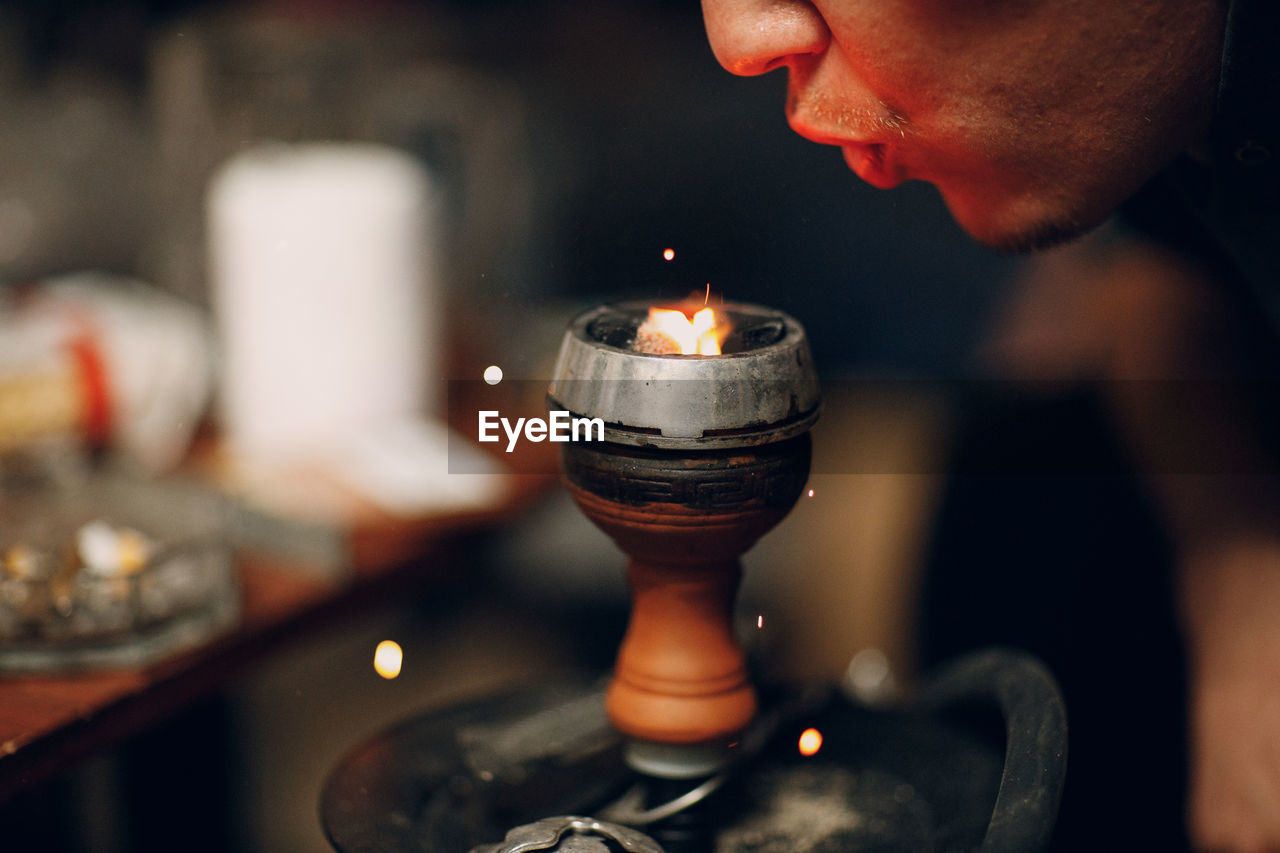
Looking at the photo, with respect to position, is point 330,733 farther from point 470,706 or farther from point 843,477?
point 470,706

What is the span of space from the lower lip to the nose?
→ 2.6 inches

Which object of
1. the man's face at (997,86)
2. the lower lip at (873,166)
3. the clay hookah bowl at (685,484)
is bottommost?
the clay hookah bowl at (685,484)

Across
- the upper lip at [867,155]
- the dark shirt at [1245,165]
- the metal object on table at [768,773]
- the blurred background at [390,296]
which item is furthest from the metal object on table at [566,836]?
the blurred background at [390,296]

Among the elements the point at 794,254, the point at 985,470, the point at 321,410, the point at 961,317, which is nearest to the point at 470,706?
the point at 794,254

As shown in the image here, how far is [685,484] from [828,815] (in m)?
0.22

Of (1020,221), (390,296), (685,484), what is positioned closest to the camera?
(685,484)

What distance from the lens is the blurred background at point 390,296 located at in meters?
1.25

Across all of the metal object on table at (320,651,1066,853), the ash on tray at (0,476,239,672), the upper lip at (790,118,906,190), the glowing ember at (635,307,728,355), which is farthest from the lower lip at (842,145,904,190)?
the ash on tray at (0,476,239,672)

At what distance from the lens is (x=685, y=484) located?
0.49 m

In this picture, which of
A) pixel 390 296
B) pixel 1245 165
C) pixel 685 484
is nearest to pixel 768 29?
pixel 685 484

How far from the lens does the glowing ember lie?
20.4 inches

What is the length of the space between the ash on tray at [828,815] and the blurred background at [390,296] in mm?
528

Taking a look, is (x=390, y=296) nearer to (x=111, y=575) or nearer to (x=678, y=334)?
(x=111, y=575)

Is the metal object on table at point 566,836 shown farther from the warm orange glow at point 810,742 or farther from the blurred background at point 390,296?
the blurred background at point 390,296
